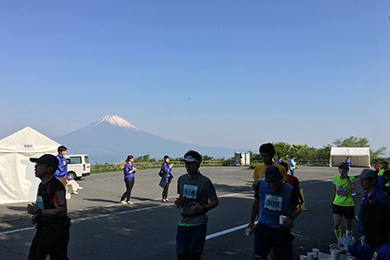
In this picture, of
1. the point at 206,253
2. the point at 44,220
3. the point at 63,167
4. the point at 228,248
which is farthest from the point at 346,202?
the point at 63,167

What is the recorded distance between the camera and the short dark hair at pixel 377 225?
2158 mm

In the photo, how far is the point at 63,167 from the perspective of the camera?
10.3m

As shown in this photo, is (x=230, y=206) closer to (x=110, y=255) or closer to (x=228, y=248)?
(x=228, y=248)

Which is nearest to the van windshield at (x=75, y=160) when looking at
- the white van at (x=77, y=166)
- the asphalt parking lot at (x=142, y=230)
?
the white van at (x=77, y=166)

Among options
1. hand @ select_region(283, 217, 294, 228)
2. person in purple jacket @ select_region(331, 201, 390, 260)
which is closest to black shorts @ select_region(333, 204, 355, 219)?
hand @ select_region(283, 217, 294, 228)

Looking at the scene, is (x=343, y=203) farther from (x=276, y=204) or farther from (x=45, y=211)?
(x=45, y=211)

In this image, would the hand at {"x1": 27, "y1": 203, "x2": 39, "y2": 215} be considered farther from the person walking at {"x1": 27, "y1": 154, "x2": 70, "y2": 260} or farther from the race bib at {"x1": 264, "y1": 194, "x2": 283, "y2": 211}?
the race bib at {"x1": 264, "y1": 194, "x2": 283, "y2": 211}

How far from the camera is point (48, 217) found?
350 centimetres

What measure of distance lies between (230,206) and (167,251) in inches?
220

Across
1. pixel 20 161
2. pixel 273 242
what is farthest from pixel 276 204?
pixel 20 161

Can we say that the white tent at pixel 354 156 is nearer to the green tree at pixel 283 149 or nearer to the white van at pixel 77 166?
the green tree at pixel 283 149

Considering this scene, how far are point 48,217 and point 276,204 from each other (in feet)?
8.38

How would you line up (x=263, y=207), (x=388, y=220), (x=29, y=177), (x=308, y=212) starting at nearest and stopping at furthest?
(x=388, y=220) < (x=263, y=207) < (x=308, y=212) < (x=29, y=177)

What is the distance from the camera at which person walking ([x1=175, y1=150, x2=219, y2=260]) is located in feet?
12.9
